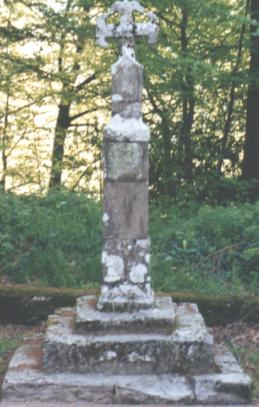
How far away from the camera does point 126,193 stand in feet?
19.2

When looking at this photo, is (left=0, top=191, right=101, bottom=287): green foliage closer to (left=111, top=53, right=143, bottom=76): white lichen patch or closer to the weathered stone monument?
the weathered stone monument

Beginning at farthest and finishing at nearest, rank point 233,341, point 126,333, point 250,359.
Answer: point 233,341, point 250,359, point 126,333

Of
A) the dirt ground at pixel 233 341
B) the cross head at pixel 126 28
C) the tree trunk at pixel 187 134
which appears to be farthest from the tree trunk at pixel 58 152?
the cross head at pixel 126 28

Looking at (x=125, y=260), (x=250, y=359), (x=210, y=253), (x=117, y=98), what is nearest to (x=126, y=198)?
(x=125, y=260)

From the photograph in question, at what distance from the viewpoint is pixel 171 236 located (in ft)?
31.8

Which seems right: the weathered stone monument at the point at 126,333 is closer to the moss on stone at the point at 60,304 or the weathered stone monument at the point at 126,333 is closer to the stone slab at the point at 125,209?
the stone slab at the point at 125,209

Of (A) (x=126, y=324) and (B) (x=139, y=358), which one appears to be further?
(A) (x=126, y=324)

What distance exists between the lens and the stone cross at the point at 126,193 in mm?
5820

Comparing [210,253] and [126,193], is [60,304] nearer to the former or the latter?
[126,193]

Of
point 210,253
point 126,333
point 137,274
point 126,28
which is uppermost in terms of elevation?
point 126,28

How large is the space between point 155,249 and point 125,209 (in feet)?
11.8

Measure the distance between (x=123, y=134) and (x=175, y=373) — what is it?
2206 mm

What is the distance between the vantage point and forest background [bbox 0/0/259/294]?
353 inches

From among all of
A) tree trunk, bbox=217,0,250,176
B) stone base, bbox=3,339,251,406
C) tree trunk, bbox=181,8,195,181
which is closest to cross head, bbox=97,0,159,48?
stone base, bbox=3,339,251,406
